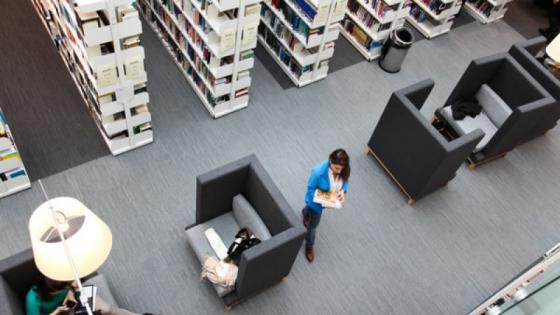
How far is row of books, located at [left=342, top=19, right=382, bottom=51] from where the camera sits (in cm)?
713

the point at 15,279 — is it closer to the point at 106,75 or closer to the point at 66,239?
the point at 66,239

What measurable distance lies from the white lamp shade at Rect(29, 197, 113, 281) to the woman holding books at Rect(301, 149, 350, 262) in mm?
2295

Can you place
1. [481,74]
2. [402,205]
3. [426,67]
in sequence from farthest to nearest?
[426,67] → [481,74] → [402,205]

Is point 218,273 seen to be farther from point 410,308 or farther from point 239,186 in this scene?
point 410,308

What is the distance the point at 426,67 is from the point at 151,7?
4297 mm

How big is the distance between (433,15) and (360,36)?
1336 mm

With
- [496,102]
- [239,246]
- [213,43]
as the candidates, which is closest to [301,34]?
[213,43]

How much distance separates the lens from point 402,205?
567cm

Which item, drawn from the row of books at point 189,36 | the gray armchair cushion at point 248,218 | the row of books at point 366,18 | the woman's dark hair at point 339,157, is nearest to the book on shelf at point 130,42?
the row of books at point 189,36

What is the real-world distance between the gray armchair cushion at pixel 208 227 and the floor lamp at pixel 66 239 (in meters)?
2.43

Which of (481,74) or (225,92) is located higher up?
(481,74)

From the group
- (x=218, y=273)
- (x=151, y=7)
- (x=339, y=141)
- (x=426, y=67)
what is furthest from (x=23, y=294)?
(x=426, y=67)

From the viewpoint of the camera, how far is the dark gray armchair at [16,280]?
3.32 metres

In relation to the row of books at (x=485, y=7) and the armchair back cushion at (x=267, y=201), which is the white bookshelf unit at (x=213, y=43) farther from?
the row of books at (x=485, y=7)
